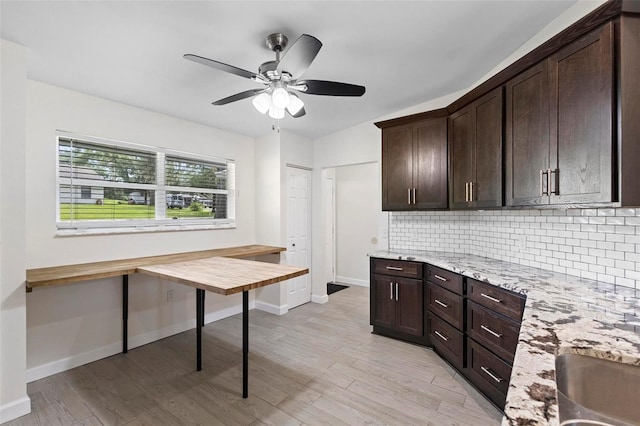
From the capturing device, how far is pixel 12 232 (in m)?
2.04

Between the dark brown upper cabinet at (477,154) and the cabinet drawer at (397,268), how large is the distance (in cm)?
74

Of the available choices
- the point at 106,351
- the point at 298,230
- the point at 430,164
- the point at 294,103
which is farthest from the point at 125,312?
the point at 430,164

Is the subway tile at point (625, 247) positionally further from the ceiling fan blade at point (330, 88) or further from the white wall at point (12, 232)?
the white wall at point (12, 232)

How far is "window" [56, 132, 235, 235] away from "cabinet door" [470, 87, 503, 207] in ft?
10.1

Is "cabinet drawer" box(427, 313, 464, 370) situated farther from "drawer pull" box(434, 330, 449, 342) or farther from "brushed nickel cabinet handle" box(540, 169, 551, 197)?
"brushed nickel cabinet handle" box(540, 169, 551, 197)

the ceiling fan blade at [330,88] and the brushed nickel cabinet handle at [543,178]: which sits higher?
the ceiling fan blade at [330,88]

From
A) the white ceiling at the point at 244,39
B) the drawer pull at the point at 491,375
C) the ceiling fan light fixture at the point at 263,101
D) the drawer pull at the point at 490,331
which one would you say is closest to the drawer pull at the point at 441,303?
the drawer pull at the point at 490,331

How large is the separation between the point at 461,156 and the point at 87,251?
371 cm

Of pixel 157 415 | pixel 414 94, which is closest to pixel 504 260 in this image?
pixel 414 94

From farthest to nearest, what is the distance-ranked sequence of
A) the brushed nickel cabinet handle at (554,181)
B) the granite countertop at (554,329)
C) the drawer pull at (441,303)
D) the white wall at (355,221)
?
the white wall at (355,221) → the drawer pull at (441,303) → the brushed nickel cabinet handle at (554,181) → the granite countertop at (554,329)

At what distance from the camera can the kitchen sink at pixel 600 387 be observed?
34.2 inches

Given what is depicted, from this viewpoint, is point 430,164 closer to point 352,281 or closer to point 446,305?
point 446,305

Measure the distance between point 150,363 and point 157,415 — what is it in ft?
2.80

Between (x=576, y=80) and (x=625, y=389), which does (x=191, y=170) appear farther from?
(x=625, y=389)
